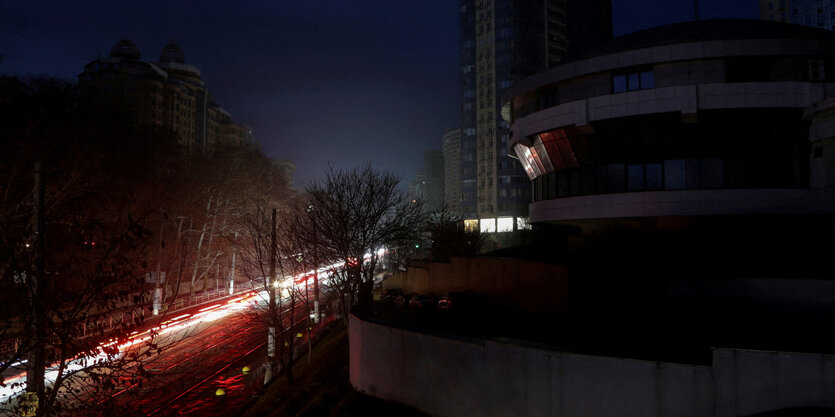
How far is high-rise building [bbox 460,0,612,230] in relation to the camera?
8362cm

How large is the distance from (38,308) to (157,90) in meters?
98.4

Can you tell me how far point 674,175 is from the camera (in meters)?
23.0

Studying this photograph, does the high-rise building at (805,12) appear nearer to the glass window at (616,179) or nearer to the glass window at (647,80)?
the glass window at (647,80)

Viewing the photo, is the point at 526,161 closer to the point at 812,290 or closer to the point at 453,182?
the point at 812,290

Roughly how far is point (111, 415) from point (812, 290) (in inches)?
666

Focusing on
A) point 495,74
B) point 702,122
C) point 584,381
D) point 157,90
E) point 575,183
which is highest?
point 495,74

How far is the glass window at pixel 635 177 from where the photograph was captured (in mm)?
23812

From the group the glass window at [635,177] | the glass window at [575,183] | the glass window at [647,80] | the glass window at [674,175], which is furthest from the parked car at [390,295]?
the glass window at [647,80]

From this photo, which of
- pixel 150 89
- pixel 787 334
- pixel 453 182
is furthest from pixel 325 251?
pixel 453 182

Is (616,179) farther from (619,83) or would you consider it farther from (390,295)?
(390,295)

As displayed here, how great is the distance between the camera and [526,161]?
31406 millimetres

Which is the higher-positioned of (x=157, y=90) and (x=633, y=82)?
(x=157, y=90)

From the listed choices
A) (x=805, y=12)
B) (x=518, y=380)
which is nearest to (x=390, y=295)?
(x=518, y=380)

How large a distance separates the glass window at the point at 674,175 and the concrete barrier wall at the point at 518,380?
615 inches
